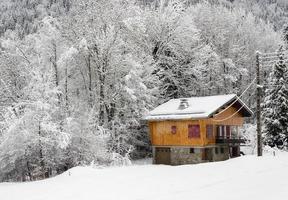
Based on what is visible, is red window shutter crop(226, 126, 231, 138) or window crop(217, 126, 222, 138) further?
red window shutter crop(226, 126, 231, 138)

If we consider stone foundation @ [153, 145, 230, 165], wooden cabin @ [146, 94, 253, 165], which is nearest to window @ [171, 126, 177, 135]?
wooden cabin @ [146, 94, 253, 165]

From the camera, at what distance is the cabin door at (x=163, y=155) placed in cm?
4553

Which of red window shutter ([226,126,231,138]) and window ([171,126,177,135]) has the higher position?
window ([171,126,177,135])

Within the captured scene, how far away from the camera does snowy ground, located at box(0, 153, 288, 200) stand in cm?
2178

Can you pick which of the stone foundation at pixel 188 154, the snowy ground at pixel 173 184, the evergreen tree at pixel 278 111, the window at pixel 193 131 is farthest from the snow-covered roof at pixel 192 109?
the snowy ground at pixel 173 184

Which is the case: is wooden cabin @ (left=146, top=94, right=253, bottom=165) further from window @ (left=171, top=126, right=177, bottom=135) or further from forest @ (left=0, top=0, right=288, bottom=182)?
forest @ (left=0, top=0, right=288, bottom=182)

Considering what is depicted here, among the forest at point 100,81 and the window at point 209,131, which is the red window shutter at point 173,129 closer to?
the window at point 209,131

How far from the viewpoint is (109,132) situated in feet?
139

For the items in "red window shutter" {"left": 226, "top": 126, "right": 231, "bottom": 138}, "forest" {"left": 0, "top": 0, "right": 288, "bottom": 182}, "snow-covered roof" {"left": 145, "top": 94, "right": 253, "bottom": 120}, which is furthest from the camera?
"red window shutter" {"left": 226, "top": 126, "right": 231, "bottom": 138}

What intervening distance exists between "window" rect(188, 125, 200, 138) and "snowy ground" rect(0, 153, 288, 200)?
7.92 metres

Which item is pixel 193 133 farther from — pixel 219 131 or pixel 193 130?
pixel 219 131

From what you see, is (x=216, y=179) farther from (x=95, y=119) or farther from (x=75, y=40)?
(x=75, y=40)

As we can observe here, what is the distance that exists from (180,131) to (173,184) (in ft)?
61.3

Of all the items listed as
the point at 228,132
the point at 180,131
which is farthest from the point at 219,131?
the point at 180,131
